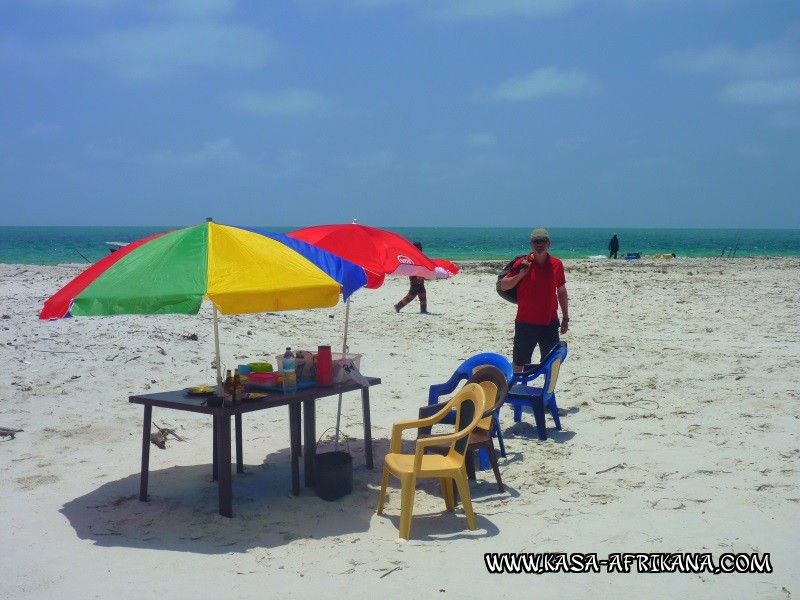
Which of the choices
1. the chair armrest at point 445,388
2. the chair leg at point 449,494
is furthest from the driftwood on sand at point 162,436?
the chair leg at point 449,494

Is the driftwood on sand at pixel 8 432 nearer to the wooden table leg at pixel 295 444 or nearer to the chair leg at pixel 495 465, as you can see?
the wooden table leg at pixel 295 444

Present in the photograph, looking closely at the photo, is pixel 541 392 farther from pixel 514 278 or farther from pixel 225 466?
pixel 225 466

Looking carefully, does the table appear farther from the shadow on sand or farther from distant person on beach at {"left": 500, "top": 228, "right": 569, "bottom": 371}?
distant person on beach at {"left": 500, "top": 228, "right": 569, "bottom": 371}

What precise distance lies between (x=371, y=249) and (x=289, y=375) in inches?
50.1

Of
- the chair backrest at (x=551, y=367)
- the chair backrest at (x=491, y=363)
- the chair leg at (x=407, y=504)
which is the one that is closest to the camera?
the chair leg at (x=407, y=504)

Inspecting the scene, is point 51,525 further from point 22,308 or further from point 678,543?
point 22,308

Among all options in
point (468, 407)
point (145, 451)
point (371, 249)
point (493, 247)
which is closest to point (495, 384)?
point (468, 407)

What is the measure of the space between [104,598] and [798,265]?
3216 cm

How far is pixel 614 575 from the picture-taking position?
4.27m

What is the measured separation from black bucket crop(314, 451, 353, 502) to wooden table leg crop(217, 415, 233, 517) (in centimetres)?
71

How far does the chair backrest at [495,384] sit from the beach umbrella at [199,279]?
1426mm

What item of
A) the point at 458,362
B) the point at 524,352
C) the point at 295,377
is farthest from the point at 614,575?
the point at 458,362

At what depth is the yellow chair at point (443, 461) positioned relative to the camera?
4.92 meters

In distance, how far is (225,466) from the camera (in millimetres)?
5148
